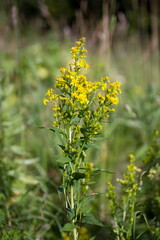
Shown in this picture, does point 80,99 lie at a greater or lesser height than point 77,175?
greater

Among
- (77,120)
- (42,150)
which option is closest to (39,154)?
(42,150)

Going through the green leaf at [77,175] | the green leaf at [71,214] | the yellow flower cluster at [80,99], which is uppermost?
the yellow flower cluster at [80,99]

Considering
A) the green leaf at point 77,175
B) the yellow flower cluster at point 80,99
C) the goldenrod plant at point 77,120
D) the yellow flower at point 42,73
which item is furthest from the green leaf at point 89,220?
the yellow flower at point 42,73

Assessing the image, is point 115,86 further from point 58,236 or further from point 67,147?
point 58,236

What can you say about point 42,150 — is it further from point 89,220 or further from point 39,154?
point 89,220

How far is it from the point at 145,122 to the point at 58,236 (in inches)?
35.6

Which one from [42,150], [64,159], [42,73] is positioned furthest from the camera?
[42,73]

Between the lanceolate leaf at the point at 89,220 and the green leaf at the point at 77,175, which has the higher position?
the green leaf at the point at 77,175

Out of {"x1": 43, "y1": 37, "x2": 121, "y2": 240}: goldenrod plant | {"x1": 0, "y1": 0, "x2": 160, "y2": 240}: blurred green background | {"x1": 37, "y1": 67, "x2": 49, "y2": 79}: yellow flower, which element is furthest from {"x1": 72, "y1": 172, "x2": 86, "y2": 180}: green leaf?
{"x1": 37, "y1": 67, "x2": 49, "y2": 79}: yellow flower

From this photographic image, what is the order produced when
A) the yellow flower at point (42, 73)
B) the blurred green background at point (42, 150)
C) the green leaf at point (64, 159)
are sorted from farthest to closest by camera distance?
1. the yellow flower at point (42, 73)
2. the blurred green background at point (42, 150)
3. the green leaf at point (64, 159)

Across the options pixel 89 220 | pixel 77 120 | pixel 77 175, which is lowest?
pixel 89 220

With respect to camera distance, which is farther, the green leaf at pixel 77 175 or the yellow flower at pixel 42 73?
the yellow flower at pixel 42 73

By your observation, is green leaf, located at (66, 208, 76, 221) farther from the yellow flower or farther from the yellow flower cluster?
the yellow flower

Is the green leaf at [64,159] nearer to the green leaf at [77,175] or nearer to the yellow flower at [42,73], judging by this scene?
the green leaf at [77,175]
